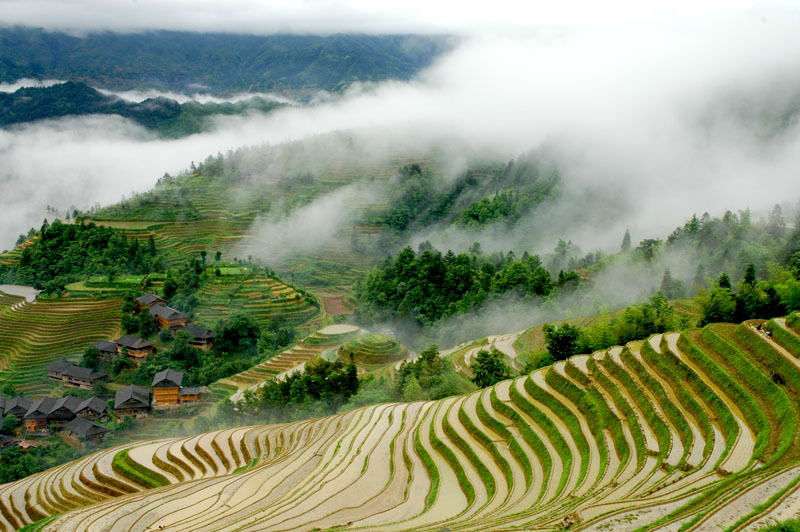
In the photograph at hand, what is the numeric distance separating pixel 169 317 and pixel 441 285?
24.5m

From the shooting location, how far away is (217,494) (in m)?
19.7

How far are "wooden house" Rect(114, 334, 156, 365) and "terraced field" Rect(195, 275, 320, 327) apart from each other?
578 centimetres

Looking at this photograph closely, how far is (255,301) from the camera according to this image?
56.4 metres

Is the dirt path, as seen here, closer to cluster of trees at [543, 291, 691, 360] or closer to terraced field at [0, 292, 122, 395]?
cluster of trees at [543, 291, 691, 360]

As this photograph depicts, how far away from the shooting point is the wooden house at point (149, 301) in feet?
182

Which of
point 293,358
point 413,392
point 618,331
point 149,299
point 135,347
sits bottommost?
point 135,347

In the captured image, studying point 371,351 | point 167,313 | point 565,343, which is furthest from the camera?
point 167,313

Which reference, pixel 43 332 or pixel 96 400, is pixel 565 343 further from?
pixel 43 332

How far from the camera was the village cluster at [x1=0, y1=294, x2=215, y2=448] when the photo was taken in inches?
1524

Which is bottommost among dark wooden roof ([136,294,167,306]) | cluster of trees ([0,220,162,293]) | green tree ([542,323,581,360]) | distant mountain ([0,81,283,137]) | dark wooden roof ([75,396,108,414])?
dark wooden roof ([75,396,108,414])

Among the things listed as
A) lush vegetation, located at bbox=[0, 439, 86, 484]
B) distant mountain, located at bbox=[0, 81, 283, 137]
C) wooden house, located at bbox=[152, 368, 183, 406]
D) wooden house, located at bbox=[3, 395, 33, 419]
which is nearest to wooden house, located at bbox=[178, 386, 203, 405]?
wooden house, located at bbox=[152, 368, 183, 406]

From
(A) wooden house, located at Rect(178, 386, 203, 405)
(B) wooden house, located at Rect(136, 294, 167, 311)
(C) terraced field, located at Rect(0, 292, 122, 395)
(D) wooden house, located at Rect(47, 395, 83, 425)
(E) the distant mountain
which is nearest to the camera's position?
(D) wooden house, located at Rect(47, 395, 83, 425)

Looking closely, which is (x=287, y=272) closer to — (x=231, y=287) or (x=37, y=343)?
(x=231, y=287)

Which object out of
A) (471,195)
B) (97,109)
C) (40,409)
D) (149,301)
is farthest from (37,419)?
(97,109)
